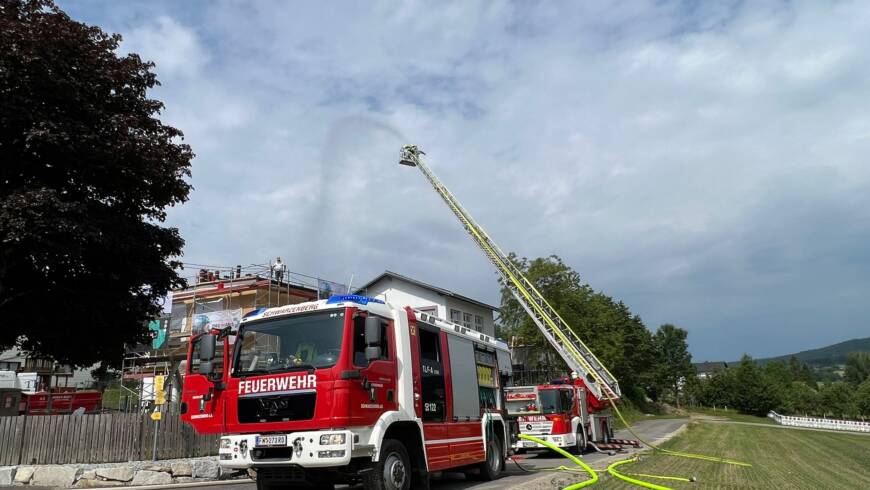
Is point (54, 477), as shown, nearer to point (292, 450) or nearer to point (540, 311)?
point (292, 450)

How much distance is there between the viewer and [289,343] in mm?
8930

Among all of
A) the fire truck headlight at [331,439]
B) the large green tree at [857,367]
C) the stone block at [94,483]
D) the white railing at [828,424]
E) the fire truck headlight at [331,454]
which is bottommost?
the white railing at [828,424]

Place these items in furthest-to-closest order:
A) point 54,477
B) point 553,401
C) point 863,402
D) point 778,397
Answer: point 778,397, point 863,402, point 553,401, point 54,477

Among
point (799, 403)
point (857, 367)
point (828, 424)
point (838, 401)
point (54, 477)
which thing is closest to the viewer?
point (54, 477)

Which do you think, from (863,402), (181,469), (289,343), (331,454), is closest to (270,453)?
(331,454)

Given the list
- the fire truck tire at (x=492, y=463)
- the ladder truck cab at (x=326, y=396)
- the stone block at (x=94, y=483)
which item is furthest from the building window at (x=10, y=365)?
the fire truck tire at (x=492, y=463)

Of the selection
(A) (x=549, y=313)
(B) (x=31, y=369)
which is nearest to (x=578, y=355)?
(A) (x=549, y=313)

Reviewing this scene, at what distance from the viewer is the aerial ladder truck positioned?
790 inches

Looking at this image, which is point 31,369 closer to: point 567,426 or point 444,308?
point 444,308

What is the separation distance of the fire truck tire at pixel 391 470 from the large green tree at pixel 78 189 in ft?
31.0

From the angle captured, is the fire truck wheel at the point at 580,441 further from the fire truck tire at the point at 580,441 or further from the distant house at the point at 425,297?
the distant house at the point at 425,297

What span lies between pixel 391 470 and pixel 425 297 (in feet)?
101

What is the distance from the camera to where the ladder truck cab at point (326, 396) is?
26.9ft

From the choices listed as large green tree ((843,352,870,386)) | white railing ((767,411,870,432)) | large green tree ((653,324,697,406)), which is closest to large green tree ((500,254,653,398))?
white railing ((767,411,870,432))
